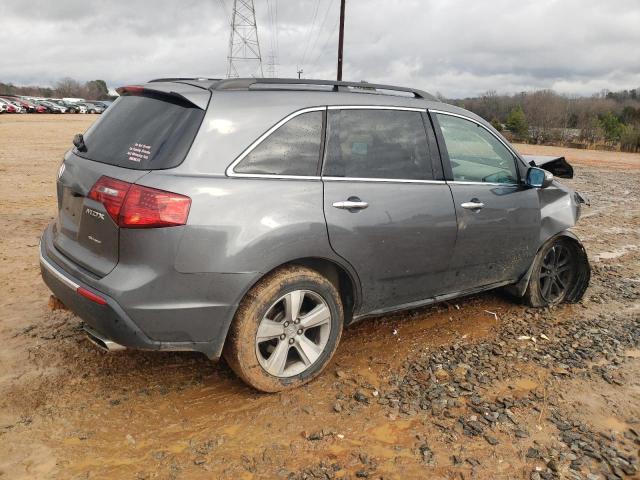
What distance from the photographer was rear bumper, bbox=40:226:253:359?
2.71m

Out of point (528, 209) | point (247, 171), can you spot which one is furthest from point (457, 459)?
point (528, 209)

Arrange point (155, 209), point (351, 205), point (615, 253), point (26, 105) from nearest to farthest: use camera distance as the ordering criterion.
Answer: point (155, 209) → point (351, 205) → point (615, 253) → point (26, 105)

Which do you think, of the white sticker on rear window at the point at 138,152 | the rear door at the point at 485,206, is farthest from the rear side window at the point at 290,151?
the rear door at the point at 485,206

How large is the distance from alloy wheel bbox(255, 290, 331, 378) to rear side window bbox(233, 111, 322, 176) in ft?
2.39

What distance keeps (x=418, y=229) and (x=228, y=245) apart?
54.0 inches

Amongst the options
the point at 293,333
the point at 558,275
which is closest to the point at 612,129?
the point at 558,275

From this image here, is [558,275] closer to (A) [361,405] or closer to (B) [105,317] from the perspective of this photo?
(A) [361,405]

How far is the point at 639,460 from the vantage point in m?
2.77

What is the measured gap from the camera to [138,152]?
2.93 m

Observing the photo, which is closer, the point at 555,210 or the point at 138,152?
the point at 138,152

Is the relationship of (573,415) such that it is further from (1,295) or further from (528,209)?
(1,295)

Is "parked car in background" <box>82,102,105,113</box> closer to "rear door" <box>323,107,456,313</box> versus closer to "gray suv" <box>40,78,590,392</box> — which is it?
"gray suv" <box>40,78,590,392</box>

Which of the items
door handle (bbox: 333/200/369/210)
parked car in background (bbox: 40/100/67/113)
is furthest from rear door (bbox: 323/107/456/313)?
parked car in background (bbox: 40/100/67/113)

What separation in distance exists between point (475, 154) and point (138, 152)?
2520 millimetres
